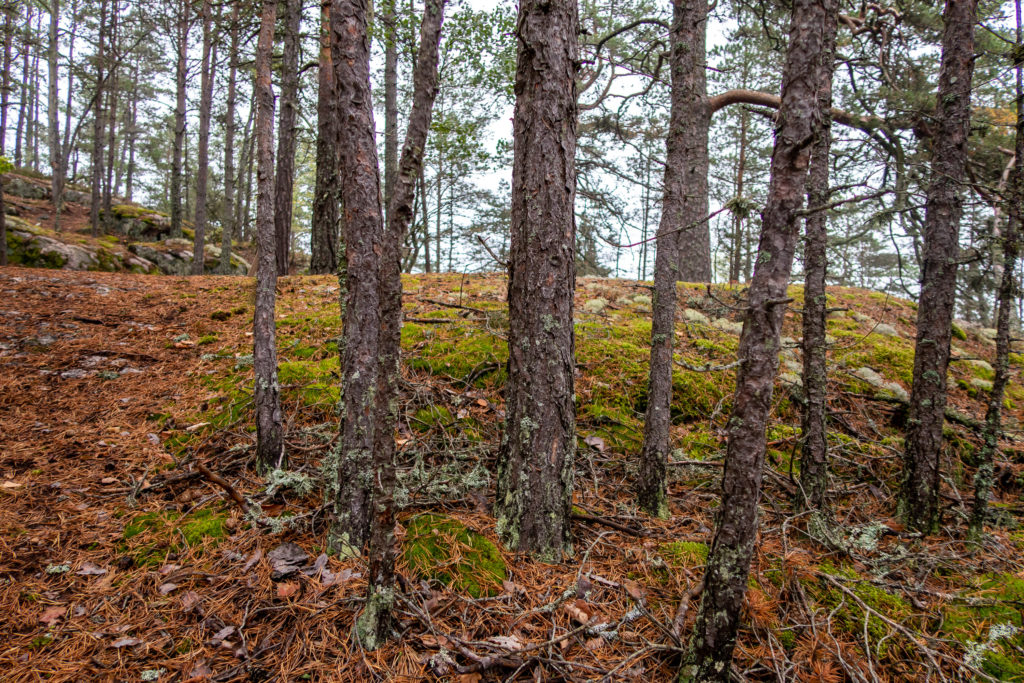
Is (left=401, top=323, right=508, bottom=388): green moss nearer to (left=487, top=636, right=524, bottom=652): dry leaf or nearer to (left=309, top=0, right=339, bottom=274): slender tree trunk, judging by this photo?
(left=487, top=636, right=524, bottom=652): dry leaf

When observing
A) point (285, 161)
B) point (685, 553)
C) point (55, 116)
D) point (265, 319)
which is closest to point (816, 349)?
point (685, 553)

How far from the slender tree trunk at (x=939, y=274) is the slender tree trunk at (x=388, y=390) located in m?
3.59

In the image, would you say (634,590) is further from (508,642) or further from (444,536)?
(444,536)

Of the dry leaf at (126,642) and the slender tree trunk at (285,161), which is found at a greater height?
the slender tree trunk at (285,161)

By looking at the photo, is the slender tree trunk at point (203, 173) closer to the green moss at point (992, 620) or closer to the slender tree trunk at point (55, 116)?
the slender tree trunk at point (55, 116)

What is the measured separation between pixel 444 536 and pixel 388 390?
1.12 meters

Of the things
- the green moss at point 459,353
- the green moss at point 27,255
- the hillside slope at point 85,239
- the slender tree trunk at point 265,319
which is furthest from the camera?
the hillside slope at point 85,239

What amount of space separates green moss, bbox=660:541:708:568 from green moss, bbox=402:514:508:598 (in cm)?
100

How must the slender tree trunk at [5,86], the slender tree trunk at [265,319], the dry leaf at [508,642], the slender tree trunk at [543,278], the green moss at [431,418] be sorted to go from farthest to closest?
the slender tree trunk at [5,86] < the green moss at [431,418] < the slender tree trunk at [265,319] < the slender tree trunk at [543,278] < the dry leaf at [508,642]

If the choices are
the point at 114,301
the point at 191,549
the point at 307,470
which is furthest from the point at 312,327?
the point at 114,301

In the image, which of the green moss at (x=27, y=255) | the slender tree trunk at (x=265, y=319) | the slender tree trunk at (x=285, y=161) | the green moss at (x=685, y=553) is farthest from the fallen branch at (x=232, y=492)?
the green moss at (x=27, y=255)

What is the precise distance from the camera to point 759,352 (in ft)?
5.75

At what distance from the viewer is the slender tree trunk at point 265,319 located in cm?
320

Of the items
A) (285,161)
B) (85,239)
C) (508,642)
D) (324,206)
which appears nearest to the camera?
(508,642)
